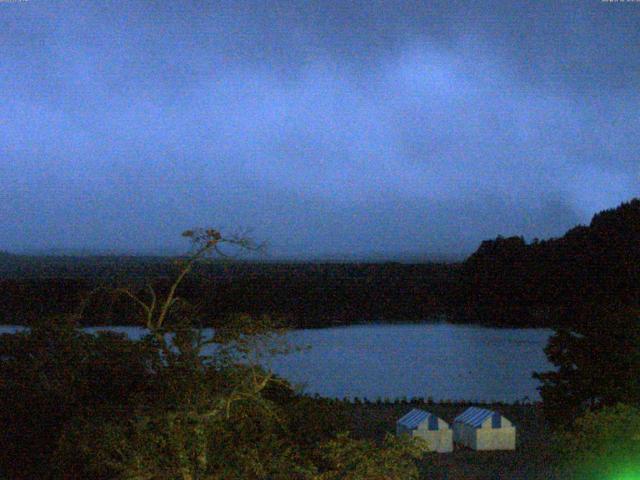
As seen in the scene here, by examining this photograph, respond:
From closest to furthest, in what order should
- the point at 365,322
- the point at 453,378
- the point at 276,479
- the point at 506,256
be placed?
1. the point at 276,479
2. the point at 453,378
3. the point at 365,322
4. the point at 506,256

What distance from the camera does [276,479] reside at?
7.64m

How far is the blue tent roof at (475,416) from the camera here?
614 inches

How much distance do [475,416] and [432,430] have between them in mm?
1232

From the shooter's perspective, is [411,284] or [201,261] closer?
[201,261]

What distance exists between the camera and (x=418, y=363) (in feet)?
104

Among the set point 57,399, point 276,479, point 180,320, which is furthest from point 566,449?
point 57,399

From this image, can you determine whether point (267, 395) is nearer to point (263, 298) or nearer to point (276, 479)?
point (276, 479)

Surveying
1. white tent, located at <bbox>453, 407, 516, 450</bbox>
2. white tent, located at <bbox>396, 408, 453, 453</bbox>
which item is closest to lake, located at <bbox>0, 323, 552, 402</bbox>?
white tent, located at <bbox>396, 408, 453, 453</bbox>

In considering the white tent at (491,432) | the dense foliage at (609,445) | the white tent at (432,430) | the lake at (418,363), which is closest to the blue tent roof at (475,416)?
the white tent at (491,432)

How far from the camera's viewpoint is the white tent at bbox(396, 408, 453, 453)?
15195mm

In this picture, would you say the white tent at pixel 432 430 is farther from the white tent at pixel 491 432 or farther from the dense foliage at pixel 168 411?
the dense foliage at pixel 168 411

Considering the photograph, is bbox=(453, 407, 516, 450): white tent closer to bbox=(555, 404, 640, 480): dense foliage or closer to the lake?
the lake

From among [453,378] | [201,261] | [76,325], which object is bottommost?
[453,378]

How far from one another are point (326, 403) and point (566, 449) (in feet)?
10.9
